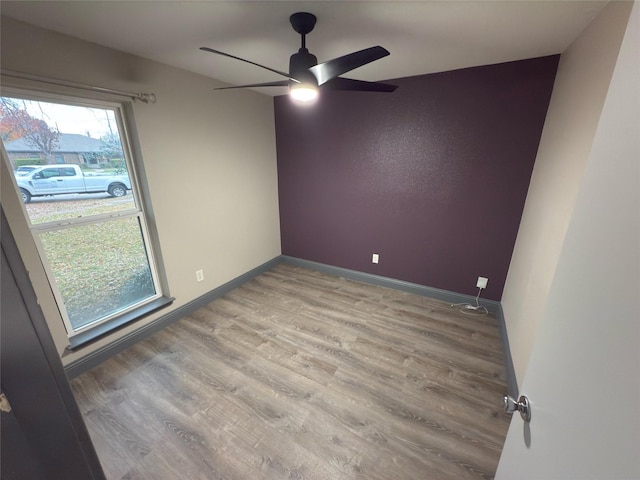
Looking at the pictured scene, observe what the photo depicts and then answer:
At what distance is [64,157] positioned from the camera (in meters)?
1.77

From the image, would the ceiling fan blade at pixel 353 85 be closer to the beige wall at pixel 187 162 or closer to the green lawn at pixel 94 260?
the beige wall at pixel 187 162

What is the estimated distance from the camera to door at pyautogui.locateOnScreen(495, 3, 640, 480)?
42 cm

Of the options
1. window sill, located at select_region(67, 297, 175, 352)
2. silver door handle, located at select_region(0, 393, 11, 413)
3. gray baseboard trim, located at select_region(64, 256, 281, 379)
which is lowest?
gray baseboard trim, located at select_region(64, 256, 281, 379)

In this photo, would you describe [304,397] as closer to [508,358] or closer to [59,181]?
[508,358]

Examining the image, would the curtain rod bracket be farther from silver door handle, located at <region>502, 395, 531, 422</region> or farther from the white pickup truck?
silver door handle, located at <region>502, 395, 531, 422</region>

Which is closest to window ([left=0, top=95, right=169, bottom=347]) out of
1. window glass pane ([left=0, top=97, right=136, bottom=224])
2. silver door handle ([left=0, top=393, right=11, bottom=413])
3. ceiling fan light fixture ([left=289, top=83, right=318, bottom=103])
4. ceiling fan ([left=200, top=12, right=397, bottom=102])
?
window glass pane ([left=0, top=97, right=136, bottom=224])

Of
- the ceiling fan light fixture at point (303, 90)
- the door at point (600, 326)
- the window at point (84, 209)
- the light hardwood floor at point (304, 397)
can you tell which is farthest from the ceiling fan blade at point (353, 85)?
the light hardwood floor at point (304, 397)

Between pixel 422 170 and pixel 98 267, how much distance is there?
3.09m

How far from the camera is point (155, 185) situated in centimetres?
224

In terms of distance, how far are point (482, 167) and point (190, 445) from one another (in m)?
3.11

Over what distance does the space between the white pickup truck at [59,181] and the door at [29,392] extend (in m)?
1.55

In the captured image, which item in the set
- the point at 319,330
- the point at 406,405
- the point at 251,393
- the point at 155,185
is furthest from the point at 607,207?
the point at 155,185

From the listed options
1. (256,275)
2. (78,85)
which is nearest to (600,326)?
(78,85)

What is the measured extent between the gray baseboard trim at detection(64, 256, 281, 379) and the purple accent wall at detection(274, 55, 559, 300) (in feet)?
4.08
